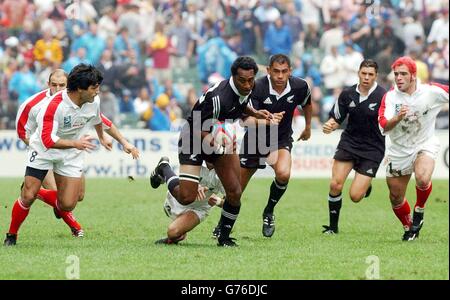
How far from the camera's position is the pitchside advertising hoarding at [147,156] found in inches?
886

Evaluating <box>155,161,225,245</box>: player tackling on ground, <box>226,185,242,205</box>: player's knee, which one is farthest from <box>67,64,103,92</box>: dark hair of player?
<box>226,185,242,205</box>: player's knee

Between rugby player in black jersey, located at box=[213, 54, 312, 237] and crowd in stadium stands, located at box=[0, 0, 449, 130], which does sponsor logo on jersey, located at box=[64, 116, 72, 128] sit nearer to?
rugby player in black jersey, located at box=[213, 54, 312, 237]

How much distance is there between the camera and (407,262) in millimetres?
9727

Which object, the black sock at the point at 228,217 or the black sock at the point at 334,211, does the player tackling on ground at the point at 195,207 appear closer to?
the black sock at the point at 228,217

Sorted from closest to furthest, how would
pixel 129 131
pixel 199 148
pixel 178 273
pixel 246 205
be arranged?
pixel 178 273 < pixel 199 148 < pixel 246 205 < pixel 129 131

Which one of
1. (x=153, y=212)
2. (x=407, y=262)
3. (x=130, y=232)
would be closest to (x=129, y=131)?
(x=153, y=212)

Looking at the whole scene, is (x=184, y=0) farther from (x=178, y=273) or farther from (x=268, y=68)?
(x=178, y=273)

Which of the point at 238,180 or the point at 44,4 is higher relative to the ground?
the point at 44,4

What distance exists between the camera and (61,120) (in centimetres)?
1095

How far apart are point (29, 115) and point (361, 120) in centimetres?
424

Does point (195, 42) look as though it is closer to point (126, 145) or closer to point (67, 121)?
point (126, 145)

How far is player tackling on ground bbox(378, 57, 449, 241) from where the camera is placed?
467 inches

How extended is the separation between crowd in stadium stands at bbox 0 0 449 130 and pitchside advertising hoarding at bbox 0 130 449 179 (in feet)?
6.55

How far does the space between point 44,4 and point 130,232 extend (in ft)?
47.7
